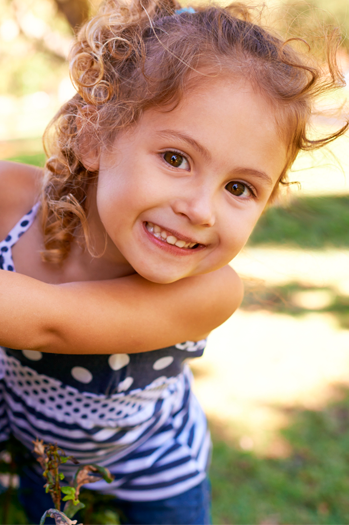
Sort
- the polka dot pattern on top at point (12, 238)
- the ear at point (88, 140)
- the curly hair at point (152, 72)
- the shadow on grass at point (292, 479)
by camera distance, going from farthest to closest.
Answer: the shadow on grass at point (292, 479) → the polka dot pattern on top at point (12, 238) → the ear at point (88, 140) → the curly hair at point (152, 72)

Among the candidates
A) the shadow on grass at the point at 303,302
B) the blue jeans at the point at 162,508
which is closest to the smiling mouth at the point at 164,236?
the blue jeans at the point at 162,508

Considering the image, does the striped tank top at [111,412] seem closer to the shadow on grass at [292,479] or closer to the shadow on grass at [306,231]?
the shadow on grass at [292,479]

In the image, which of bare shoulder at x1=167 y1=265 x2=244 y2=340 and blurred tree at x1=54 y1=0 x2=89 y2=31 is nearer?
bare shoulder at x1=167 y1=265 x2=244 y2=340

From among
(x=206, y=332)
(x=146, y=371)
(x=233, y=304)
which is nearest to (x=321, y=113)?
(x=233, y=304)

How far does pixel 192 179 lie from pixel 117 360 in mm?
645

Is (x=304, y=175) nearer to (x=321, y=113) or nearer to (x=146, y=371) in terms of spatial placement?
(x=321, y=113)

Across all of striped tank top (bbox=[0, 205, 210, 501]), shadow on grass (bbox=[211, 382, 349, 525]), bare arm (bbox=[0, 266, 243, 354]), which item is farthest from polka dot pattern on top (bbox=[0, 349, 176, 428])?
shadow on grass (bbox=[211, 382, 349, 525])

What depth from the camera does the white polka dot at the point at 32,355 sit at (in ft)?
4.99

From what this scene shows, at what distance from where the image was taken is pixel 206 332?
62.1 inches

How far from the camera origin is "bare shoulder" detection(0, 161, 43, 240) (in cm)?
160

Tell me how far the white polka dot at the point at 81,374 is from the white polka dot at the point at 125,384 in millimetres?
95

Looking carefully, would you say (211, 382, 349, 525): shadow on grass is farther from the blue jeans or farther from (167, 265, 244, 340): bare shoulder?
(167, 265, 244, 340): bare shoulder

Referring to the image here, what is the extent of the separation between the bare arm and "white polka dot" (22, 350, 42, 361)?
10.9 inches

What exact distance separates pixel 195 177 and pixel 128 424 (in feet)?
2.84
